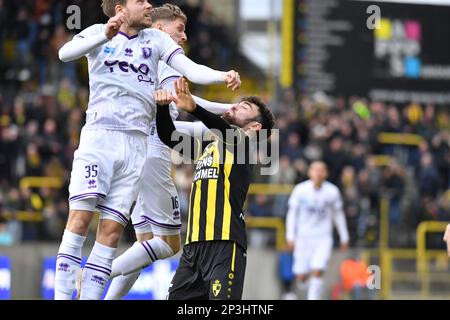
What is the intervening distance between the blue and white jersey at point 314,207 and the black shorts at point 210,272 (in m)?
9.92

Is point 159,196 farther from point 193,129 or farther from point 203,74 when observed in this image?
point 203,74

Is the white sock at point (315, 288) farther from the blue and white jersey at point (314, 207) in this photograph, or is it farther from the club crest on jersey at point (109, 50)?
the club crest on jersey at point (109, 50)

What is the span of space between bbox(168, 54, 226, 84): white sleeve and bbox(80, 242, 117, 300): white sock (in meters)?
1.52

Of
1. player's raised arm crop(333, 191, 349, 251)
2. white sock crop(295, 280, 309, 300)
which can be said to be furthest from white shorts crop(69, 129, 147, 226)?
white sock crop(295, 280, 309, 300)

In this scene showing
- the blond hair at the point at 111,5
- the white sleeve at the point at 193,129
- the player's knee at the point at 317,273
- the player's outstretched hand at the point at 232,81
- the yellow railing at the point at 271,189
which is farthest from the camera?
Answer: the yellow railing at the point at 271,189

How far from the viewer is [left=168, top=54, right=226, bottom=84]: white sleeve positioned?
8531 millimetres

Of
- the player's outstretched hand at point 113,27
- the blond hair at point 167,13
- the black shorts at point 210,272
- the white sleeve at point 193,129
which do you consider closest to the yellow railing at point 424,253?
the blond hair at point 167,13

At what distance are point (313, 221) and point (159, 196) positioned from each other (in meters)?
9.19

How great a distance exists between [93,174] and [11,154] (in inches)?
458

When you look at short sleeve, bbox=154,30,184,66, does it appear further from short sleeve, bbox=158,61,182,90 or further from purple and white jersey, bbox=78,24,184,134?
short sleeve, bbox=158,61,182,90

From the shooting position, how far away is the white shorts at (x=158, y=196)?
9.99 m

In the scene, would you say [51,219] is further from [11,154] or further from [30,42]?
[30,42]

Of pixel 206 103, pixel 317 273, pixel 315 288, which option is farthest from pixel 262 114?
pixel 317 273

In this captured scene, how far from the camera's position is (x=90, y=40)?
8516 millimetres
